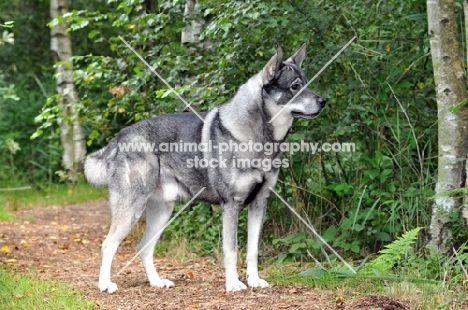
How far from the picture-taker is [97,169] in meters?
5.75

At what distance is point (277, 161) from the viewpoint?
5398mm

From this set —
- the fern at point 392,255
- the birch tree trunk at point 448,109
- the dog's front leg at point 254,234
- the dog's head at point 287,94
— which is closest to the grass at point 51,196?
the dog's front leg at point 254,234

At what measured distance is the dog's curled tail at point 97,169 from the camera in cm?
573

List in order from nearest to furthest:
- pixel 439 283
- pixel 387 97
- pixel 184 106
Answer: pixel 439 283 → pixel 387 97 → pixel 184 106

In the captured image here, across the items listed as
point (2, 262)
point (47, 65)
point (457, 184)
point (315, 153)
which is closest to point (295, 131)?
point (315, 153)

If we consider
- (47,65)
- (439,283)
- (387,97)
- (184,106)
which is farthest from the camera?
(47,65)

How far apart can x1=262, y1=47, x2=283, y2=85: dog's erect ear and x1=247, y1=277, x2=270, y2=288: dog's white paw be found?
5.01 feet

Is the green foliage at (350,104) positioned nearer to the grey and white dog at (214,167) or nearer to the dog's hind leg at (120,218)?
the grey and white dog at (214,167)

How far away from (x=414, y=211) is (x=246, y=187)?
156 centimetres

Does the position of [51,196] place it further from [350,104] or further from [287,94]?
[287,94]

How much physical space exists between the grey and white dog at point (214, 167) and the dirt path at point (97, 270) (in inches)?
9.2

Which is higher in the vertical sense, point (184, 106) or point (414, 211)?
point (184, 106)

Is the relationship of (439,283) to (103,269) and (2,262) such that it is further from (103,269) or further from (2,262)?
(2,262)

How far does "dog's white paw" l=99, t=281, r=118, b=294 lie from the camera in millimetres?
5359
